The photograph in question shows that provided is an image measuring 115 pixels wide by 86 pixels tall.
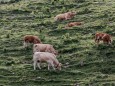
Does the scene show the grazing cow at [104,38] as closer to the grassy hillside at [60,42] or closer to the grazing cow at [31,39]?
the grassy hillside at [60,42]

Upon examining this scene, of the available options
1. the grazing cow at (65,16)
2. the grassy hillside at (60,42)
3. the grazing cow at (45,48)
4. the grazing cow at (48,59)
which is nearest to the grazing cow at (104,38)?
the grassy hillside at (60,42)

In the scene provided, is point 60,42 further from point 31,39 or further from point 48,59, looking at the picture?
point 48,59

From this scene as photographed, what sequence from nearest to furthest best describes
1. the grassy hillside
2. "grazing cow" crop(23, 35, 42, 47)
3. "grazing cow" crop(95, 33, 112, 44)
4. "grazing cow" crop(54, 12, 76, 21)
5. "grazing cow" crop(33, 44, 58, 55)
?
the grassy hillside < "grazing cow" crop(33, 44, 58, 55) < "grazing cow" crop(95, 33, 112, 44) < "grazing cow" crop(23, 35, 42, 47) < "grazing cow" crop(54, 12, 76, 21)

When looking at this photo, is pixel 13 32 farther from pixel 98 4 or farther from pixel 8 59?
pixel 98 4

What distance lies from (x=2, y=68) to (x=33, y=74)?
2.26 metres

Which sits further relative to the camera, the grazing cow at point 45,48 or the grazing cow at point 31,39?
the grazing cow at point 31,39

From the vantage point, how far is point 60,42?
29.3 meters

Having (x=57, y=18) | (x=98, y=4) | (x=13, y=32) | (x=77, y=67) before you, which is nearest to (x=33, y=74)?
(x=77, y=67)

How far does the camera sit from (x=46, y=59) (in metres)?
22.9

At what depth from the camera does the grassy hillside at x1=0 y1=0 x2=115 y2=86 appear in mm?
22233

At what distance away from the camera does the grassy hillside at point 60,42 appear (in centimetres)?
2223

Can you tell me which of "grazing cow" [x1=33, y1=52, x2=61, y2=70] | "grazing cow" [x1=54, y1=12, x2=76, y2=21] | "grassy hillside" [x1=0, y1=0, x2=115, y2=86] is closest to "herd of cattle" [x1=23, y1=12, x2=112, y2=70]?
"grazing cow" [x1=33, y1=52, x2=61, y2=70]

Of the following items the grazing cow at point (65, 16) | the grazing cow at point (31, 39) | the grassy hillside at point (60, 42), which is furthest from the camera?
the grazing cow at point (65, 16)

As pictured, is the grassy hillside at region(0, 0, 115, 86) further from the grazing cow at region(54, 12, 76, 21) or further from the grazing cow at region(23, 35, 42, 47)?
the grazing cow at region(23, 35, 42, 47)
